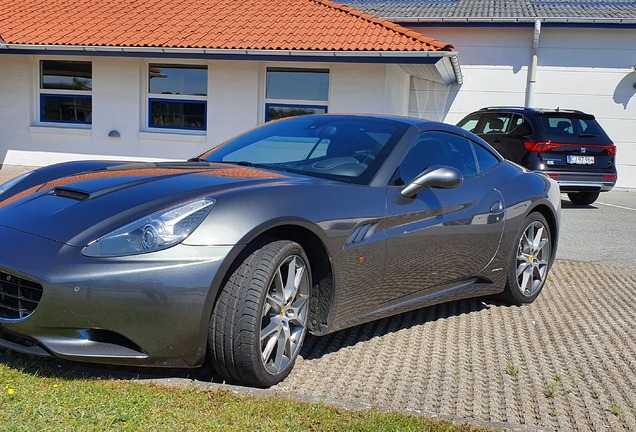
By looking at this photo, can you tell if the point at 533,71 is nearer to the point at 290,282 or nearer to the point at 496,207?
the point at 496,207

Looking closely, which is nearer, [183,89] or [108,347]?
[108,347]

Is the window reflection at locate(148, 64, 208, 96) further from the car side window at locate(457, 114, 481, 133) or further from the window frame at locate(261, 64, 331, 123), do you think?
the car side window at locate(457, 114, 481, 133)

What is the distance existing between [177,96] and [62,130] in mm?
2590

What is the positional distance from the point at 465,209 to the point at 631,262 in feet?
12.8

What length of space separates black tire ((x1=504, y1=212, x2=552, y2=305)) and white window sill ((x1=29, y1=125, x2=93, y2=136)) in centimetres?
1157

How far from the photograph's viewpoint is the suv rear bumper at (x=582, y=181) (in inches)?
457

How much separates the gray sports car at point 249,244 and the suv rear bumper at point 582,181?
22.9ft

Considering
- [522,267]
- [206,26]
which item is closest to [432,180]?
[522,267]

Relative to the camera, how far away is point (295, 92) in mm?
14383

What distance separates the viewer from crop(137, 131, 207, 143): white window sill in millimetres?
14570

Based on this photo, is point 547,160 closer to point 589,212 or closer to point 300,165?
point 589,212

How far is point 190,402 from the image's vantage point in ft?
10.3

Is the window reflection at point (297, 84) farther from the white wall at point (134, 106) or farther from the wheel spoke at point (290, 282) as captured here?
the wheel spoke at point (290, 282)

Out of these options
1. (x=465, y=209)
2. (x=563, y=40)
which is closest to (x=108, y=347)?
(x=465, y=209)
